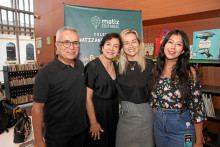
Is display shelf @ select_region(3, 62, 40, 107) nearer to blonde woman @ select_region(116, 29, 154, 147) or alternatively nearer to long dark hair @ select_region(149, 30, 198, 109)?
blonde woman @ select_region(116, 29, 154, 147)

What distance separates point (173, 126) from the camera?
4.81ft

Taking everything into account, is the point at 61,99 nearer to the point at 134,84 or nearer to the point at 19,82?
the point at 134,84

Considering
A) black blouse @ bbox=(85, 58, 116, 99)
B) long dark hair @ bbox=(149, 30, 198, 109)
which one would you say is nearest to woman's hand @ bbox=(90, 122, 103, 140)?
black blouse @ bbox=(85, 58, 116, 99)

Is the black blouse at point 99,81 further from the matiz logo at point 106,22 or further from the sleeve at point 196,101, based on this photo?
the matiz logo at point 106,22

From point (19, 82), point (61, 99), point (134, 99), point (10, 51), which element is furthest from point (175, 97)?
point (10, 51)

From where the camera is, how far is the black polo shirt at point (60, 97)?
1367 millimetres

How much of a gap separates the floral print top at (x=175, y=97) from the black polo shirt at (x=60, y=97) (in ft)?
2.86

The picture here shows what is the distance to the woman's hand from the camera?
183 cm

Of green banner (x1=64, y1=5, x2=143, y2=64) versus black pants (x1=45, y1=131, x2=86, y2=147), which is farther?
green banner (x1=64, y1=5, x2=143, y2=64)

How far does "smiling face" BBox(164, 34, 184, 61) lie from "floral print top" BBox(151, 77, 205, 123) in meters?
0.25

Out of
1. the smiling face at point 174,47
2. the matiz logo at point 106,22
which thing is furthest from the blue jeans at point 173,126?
the matiz logo at point 106,22

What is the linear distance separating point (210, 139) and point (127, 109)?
1847 mm

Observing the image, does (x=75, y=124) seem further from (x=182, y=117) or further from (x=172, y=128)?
(x=182, y=117)

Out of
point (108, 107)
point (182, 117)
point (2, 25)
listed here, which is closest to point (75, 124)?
point (108, 107)
